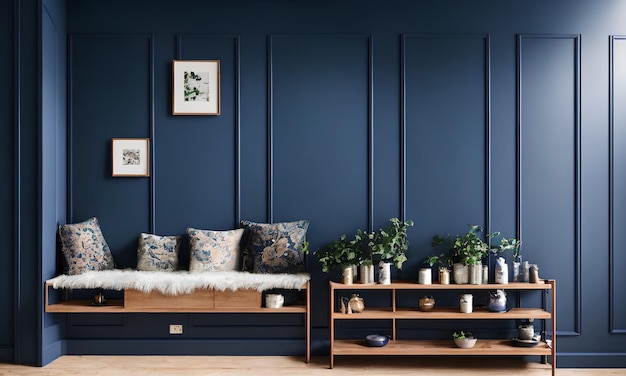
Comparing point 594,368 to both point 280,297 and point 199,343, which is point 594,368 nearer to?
point 280,297

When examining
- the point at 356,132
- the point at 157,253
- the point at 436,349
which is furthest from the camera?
the point at 356,132

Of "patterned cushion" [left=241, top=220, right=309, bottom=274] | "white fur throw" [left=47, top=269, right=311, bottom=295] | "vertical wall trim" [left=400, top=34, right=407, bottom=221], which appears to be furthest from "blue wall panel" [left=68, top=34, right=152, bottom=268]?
"vertical wall trim" [left=400, top=34, right=407, bottom=221]

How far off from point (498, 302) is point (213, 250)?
2.19m

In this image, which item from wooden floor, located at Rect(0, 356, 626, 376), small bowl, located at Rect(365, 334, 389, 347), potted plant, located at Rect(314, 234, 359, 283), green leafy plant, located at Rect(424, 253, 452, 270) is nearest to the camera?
wooden floor, located at Rect(0, 356, 626, 376)

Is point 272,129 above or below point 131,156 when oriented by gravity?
above

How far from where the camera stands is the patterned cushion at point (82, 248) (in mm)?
4418

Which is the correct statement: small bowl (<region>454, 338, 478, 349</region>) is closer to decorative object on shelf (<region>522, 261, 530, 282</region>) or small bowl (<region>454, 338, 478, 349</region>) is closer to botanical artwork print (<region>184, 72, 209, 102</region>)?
decorative object on shelf (<region>522, 261, 530, 282</region>)

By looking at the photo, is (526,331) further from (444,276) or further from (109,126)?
(109,126)

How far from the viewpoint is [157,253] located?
14.9 feet

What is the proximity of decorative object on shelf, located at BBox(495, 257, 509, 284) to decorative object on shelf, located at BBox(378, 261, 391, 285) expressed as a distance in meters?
0.81

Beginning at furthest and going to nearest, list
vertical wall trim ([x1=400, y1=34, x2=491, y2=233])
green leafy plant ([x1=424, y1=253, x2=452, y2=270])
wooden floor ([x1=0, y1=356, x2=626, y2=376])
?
vertical wall trim ([x1=400, y1=34, x2=491, y2=233]) → green leafy plant ([x1=424, y1=253, x2=452, y2=270]) → wooden floor ([x1=0, y1=356, x2=626, y2=376])

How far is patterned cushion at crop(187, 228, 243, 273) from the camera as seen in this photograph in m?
4.46

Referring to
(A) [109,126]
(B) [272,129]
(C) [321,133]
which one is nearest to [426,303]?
(C) [321,133]

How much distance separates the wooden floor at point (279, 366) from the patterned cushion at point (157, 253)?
2.32 feet
